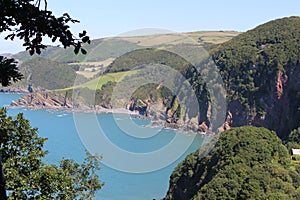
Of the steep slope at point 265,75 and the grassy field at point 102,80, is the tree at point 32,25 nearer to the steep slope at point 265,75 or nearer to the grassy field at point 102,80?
the steep slope at point 265,75

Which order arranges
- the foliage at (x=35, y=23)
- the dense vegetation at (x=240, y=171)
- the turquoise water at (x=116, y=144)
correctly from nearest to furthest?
the foliage at (x=35, y=23), the dense vegetation at (x=240, y=171), the turquoise water at (x=116, y=144)

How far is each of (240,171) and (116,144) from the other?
111 ft

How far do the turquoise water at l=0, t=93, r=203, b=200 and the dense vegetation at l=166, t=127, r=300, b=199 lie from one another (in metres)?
8.80

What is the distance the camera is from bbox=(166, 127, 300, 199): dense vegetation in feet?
70.4

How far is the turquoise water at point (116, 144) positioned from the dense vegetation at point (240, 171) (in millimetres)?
8795

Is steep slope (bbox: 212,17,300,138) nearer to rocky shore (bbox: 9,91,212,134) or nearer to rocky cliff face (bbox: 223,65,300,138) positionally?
rocky cliff face (bbox: 223,65,300,138)

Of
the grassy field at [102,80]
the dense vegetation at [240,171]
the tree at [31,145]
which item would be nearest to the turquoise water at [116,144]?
the grassy field at [102,80]

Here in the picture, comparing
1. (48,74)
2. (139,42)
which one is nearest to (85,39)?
(139,42)

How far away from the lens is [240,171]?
2320 cm

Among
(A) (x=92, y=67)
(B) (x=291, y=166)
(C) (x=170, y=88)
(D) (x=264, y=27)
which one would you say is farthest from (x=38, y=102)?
(B) (x=291, y=166)

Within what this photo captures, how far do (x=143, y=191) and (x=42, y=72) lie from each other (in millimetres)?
89129

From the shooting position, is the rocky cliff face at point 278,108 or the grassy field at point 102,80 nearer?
the rocky cliff face at point 278,108

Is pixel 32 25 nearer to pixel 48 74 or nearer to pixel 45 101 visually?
pixel 45 101

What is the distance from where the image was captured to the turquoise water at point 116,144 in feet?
129
